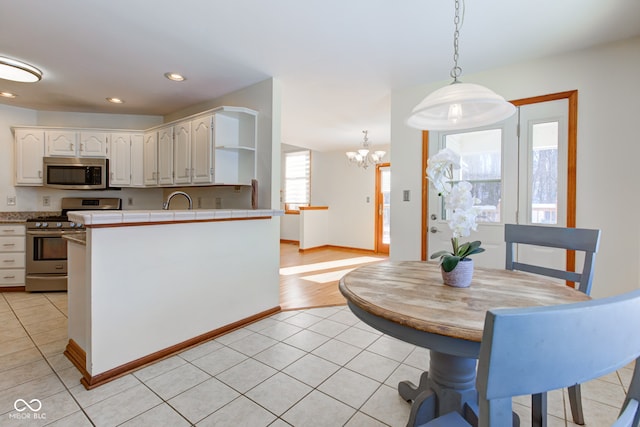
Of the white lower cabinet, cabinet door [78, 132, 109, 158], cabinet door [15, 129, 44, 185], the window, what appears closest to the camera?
the white lower cabinet

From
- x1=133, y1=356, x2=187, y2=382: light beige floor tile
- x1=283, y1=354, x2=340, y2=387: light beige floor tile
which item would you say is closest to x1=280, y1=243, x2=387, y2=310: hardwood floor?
x1=283, y1=354, x2=340, y2=387: light beige floor tile

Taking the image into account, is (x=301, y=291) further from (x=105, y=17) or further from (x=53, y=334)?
(x=105, y=17)

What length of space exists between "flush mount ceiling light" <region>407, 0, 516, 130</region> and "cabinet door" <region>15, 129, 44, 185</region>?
15.3 ft

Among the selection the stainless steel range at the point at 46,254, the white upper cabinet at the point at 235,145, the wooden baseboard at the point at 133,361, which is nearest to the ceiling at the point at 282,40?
the white upper cabinet at the point at 235,145

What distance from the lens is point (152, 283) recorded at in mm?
2084

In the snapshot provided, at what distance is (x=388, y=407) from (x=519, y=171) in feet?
7.25

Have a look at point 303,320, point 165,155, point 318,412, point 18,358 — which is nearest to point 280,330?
point 303,320

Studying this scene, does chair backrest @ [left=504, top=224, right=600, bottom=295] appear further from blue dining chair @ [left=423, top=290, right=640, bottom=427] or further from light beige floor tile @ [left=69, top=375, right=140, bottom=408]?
light beige floor tile @ [left=69, top=375, right=140, bottom=408]

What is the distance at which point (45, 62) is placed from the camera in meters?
2.70

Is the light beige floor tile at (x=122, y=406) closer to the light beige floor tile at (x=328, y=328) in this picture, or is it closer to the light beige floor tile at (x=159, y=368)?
the light beige floor tile at (x=159, y=368)

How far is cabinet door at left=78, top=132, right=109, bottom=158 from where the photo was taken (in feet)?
12.9

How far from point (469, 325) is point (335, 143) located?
5806 mm

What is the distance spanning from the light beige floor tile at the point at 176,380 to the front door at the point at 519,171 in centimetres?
239

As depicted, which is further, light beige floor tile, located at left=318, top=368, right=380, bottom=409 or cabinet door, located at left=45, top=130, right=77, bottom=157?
cabinet door, located at left=45, top=130, right=77, bottom=157
